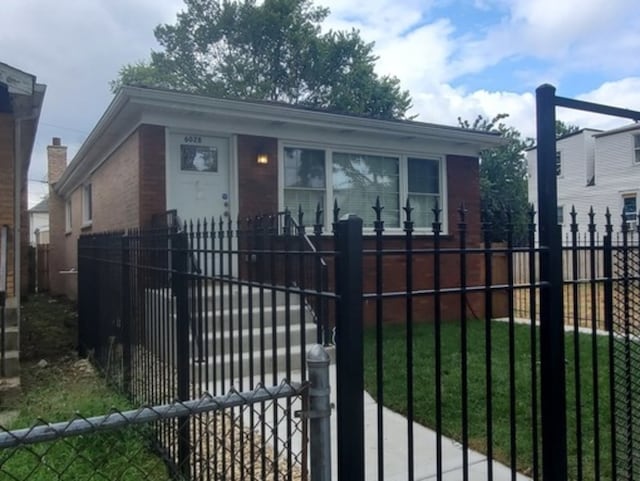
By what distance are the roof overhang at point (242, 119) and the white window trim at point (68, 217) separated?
612cm

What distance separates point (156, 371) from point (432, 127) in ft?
24.0

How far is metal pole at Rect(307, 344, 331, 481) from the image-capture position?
1644 millimetres

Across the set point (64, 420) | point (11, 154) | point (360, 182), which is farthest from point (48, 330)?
point (360, 182)

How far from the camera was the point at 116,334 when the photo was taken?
528 cm

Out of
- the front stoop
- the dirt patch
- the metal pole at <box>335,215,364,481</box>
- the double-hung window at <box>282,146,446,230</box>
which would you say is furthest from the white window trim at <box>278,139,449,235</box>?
the metal pole at <box>335,215,364,481</box>

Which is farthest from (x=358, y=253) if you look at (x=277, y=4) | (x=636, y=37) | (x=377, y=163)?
(x=277, y=4)

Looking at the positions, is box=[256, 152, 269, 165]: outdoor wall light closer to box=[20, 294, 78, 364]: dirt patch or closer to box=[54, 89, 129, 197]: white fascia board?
box=[54, 89, 129, 197]: white fascia board

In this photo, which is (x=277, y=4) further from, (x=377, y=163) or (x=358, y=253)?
(x=358, y=253)

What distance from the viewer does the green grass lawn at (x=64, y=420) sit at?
3.17m

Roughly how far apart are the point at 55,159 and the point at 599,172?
23178mm

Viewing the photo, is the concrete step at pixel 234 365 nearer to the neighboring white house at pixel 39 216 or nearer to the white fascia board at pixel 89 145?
the white fascia board at pixel 89 145

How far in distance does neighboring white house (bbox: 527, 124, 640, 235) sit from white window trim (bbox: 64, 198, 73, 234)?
56.9ft

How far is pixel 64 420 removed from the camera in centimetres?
399

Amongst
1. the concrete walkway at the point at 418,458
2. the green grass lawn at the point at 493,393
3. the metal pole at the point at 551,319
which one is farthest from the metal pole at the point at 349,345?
the green grass lawn at the point at 493,393
